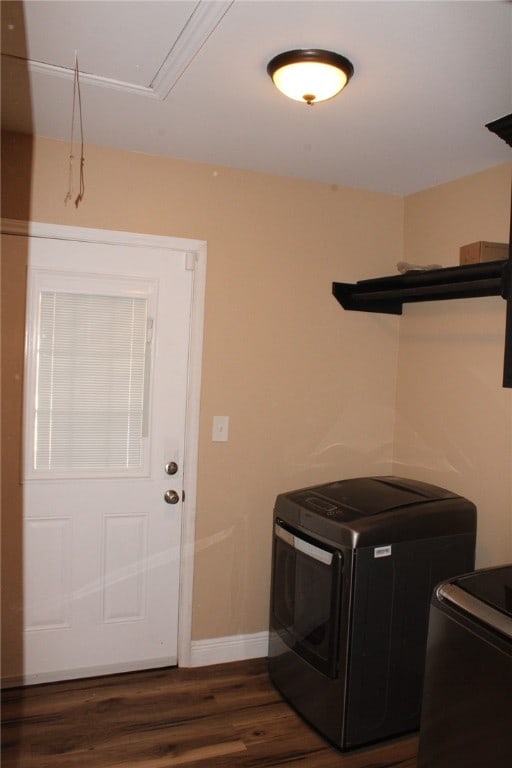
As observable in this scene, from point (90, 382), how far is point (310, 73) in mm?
1632

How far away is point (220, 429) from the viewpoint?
2.98 metres

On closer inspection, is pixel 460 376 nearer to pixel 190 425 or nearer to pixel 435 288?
pixel 435 288

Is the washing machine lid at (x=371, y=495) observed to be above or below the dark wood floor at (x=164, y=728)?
above

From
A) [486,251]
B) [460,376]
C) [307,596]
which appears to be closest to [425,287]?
[486,251]

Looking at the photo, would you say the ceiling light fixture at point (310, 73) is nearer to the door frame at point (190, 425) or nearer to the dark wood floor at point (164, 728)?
the door frame at point (190, 425)

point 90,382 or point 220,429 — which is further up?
point 90,382

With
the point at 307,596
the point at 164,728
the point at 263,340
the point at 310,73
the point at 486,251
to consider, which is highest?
the point at 310,73

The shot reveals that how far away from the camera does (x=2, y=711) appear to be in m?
2.55

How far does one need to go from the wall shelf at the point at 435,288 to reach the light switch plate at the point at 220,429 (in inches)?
35.3

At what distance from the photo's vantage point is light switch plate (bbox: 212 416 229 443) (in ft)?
9.75

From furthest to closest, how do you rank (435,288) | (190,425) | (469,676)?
(190,425) < (435,288) < (469,676)

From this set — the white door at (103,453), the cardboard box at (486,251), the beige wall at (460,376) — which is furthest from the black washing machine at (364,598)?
the cardboard box at (486,251)

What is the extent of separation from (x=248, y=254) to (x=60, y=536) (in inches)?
63.7

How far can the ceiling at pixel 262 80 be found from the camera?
1.60 metres
